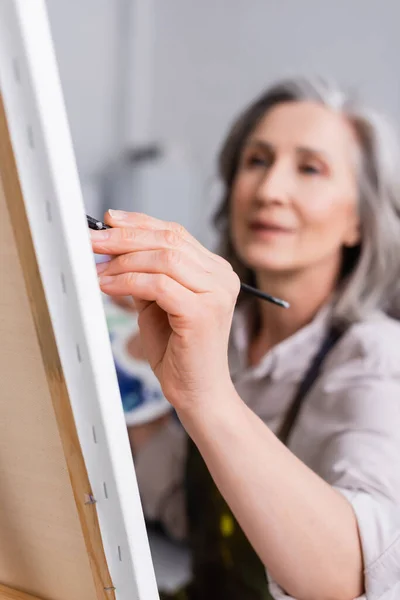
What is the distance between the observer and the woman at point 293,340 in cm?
46

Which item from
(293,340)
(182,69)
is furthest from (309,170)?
(182,69)

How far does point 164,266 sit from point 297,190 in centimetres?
53

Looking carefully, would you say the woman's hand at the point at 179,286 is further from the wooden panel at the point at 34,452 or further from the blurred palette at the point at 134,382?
the blurred palette at the point at 134,382

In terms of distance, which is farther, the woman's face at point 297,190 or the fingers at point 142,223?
the woman's face at point 297,190

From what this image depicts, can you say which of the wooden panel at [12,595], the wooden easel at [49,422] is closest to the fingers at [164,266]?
the wooden easel at [49,422]

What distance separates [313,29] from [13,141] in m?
1.76

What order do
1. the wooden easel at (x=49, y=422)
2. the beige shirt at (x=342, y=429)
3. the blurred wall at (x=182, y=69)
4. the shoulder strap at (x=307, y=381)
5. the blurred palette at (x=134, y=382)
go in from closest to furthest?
the wooden easel at (x=49, y=422) < the beige shirt at (x=342, y=429) < the shoulder strap at (x=307, y=381) < the blurred palette at (x=134, y=382) < the blurred wall at (x=182, y=69)

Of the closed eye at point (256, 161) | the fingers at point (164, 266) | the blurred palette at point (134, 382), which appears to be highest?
Answer: the fingers at point (164, 266)

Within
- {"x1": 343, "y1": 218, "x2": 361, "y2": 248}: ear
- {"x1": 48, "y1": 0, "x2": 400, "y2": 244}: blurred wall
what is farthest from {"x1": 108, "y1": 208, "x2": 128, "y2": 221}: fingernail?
{"x1": 48, "y1": 0, "x2": 400, "y2": 244}: blurred wall

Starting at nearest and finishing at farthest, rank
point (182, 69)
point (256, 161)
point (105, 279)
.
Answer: point (105, 279) → point (256, 161) → point (182, 69)

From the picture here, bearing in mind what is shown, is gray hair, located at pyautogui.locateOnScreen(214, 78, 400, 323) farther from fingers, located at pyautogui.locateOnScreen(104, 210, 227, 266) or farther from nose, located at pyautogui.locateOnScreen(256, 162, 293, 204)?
fingers, located at pyautogui.locateOnScreen(104, 210, 227, 266)

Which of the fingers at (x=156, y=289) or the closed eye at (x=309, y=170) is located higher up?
the fingers at (x=156, y=289)

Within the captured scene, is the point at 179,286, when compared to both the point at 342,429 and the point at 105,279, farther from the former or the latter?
the point at 342,429

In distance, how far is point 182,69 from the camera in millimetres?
2104
